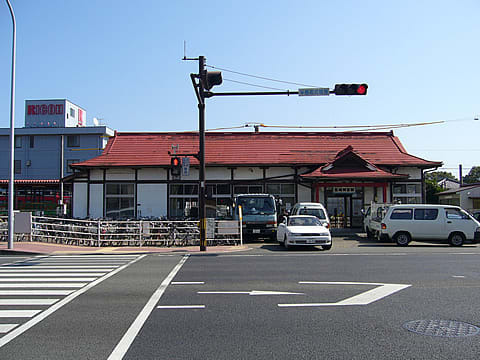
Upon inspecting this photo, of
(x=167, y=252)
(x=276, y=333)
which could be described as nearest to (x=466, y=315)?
(x=276, y=333)

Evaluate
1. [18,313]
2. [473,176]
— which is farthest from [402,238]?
[473,176]

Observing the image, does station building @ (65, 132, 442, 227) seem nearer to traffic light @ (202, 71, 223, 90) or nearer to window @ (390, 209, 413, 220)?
window @ (390, 209, 413, 220)

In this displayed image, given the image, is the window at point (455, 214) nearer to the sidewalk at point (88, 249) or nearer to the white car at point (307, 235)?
the white car at point (307, 235)

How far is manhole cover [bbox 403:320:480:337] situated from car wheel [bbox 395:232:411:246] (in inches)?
509

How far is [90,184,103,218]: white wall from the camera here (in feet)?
90.5

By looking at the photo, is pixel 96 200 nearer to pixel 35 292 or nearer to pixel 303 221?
pixel 303 221

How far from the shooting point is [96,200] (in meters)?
27.7

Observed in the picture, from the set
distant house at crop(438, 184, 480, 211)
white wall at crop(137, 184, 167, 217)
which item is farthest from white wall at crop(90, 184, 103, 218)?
distant house at crop(438, 184, 480, 211)

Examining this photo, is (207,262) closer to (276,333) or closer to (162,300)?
(162,300)

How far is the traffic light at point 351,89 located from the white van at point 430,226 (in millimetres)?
6872

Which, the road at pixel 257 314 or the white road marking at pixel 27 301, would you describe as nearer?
the road at pixel 257 314

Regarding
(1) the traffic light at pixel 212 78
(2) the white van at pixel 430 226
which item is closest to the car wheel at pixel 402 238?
(2) the white van at pixel 430 226

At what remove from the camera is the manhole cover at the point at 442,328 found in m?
5.98

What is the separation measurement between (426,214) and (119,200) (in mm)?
17880
